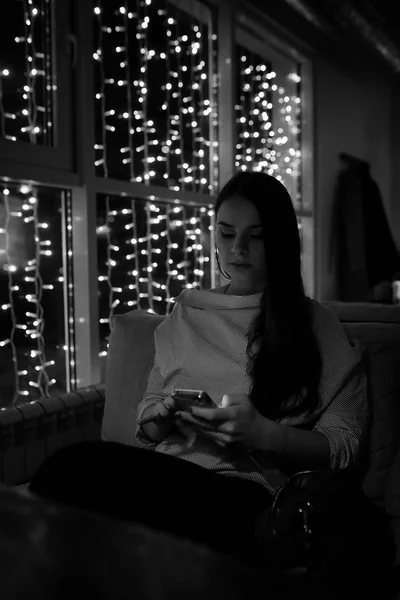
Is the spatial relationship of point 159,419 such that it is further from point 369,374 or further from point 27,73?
point 27,73

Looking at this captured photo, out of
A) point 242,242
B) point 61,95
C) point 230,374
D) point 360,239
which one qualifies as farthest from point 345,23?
point 230,374

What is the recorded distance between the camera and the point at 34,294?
2125mm

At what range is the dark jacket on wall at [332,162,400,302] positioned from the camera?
4141mm

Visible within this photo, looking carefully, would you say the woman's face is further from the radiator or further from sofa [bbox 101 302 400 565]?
the radiator

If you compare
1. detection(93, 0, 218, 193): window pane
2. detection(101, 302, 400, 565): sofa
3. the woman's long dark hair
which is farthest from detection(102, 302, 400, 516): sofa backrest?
detection(93, 0, 218, 193): window pane

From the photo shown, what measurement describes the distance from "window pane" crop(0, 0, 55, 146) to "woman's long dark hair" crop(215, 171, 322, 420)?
955 mm

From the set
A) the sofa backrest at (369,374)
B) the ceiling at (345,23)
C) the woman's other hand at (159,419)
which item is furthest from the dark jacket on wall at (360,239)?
the woman's other hand at (159,419)

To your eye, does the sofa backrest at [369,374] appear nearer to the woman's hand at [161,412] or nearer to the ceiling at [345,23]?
the woman's hand at [161,412]

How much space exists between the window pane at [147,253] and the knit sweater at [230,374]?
3.39 feet

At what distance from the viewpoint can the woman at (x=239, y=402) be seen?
1.00 metres

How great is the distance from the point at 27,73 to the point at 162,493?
1.59 m

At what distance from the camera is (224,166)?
10.2 feet

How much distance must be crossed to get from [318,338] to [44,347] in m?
1.22

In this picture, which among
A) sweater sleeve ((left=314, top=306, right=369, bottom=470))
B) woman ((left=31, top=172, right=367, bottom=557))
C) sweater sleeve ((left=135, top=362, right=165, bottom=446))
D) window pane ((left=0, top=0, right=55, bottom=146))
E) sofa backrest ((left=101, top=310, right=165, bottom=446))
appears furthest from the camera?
window pane ((left=0, top=0, right=55, bottom=146))
